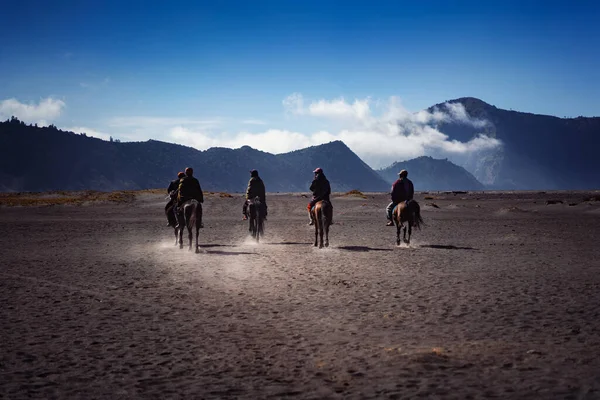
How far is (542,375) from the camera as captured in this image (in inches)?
205

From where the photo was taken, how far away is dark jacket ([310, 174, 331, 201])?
58.6 ft

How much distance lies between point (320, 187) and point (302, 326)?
35.5ft

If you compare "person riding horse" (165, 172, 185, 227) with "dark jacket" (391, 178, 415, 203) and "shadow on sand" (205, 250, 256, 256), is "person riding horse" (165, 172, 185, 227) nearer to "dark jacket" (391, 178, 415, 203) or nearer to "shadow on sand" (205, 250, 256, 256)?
"shadow on sand" (205, 250, 256, 256)

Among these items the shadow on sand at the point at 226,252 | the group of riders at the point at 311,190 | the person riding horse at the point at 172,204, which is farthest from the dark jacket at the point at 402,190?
the person riding horse at the point at 172,204

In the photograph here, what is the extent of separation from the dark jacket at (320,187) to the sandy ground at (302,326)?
323cm

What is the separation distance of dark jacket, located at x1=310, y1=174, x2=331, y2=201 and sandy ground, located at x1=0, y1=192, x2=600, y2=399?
127 inches

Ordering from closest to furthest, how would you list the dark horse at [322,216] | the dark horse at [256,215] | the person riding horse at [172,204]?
the dark horse at [322,216]
the person riding horse at [172,204]
the dark horse at [256,215]

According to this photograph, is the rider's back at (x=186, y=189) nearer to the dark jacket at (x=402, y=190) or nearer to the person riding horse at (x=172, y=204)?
the person riding horse at (x=172, y=204)

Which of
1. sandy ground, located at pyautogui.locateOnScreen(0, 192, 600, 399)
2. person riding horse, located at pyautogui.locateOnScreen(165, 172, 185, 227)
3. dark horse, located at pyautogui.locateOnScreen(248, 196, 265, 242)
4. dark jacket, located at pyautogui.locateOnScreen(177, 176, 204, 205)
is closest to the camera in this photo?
sandy ground, located at pyautogui.locateOnScreen(0, 192, 600, 399)

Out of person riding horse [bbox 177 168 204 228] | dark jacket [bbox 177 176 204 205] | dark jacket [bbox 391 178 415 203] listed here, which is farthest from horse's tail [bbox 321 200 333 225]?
dark jacket [bbox 177 176 204 205]

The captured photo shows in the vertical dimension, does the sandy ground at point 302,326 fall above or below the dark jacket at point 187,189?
below

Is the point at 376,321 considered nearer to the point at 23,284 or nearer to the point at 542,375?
the point at 542,375

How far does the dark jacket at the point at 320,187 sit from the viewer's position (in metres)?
17.9

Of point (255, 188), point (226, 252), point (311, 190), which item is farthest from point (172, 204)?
point (311, 190)
